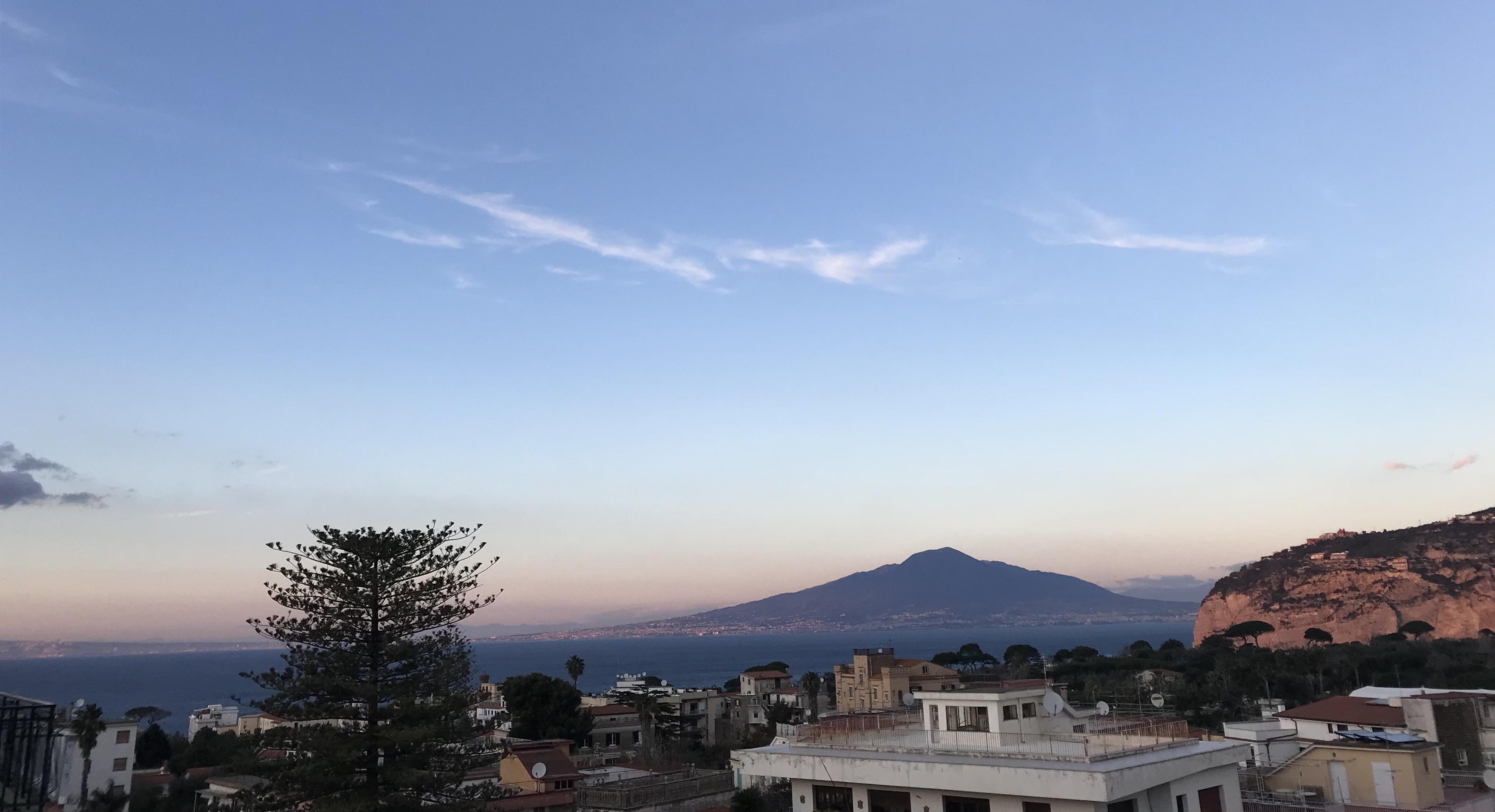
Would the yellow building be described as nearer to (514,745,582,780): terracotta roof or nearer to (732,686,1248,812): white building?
(732,686,1248,812): white building

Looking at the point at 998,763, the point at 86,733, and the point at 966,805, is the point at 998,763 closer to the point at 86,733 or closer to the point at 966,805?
the point at 966,805

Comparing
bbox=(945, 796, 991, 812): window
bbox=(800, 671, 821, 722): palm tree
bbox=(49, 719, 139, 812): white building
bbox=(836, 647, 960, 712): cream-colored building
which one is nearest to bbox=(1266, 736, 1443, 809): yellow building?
bbox=(945, 796, 991, 812): window

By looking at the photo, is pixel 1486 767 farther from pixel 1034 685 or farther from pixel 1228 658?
pixel 1228 658

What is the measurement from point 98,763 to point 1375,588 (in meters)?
127

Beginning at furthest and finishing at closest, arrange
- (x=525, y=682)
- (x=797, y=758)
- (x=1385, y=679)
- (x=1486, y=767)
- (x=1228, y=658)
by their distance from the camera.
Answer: (x=1228, y=658), (x=1385, y=679), (x=525, y=682), (x=1486, y=767), (x=797, y=758)

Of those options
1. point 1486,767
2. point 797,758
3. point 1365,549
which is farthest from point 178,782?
point 1365,549

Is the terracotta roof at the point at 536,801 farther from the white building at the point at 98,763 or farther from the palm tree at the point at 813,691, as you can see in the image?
the palm tree at the point at 813,691

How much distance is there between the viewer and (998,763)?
19078mm

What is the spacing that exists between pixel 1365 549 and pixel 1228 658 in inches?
2830

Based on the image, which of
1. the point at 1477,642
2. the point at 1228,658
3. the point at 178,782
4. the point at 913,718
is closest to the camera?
the point at 913,718

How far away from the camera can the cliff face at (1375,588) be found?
4077 inches

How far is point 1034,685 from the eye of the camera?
2309 cm

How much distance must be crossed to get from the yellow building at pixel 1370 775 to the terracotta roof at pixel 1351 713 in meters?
3.25

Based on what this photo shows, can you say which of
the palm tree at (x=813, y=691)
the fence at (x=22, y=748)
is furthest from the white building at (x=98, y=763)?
the palm tree at (x=813, y=691)
